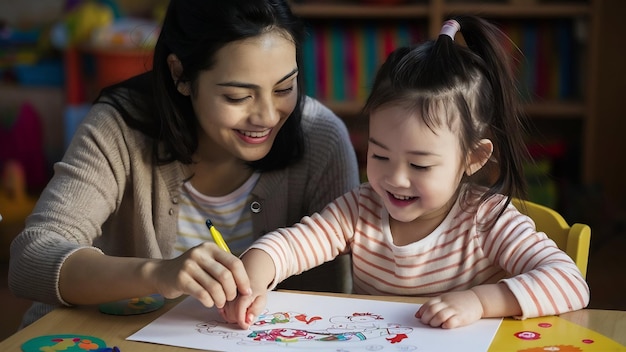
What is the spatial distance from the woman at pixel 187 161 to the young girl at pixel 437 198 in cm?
20

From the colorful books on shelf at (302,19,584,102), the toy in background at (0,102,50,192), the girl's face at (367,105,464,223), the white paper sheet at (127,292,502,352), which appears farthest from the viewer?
the toy in background at (0,102,50,192)

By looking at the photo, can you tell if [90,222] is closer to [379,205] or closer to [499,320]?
[379,205]

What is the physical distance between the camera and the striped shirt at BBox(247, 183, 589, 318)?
120 cm

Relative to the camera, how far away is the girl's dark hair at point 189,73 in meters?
1.37

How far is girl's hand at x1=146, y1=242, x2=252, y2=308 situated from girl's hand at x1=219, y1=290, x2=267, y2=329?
1 cm

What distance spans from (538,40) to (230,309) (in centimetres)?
252

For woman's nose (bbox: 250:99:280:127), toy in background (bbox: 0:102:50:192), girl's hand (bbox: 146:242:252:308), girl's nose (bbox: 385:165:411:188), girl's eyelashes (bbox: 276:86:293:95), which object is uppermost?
girl's eyelashes (bbox: 276:86:293:95)

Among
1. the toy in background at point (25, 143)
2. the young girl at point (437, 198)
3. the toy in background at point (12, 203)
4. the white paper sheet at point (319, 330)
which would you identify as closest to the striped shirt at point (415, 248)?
the young girl at point (437, 198)

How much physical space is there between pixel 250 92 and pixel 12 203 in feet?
7.43

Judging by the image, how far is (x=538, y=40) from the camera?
3332mm

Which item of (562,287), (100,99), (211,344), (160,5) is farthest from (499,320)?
(160,5)

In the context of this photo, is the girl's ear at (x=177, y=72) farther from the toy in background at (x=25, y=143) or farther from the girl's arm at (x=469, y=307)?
the toy in background at (x=25, y=143)

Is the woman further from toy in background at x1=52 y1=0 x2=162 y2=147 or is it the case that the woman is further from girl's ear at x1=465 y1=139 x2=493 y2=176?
toy in background at x1=52 y1=0 x2=162 y2=147

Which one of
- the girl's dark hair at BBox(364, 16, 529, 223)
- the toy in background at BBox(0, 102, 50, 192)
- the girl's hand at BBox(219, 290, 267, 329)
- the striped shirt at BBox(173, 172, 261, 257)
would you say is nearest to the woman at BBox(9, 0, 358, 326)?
the striped shirt at BBox(173, 172, 261, 257)
